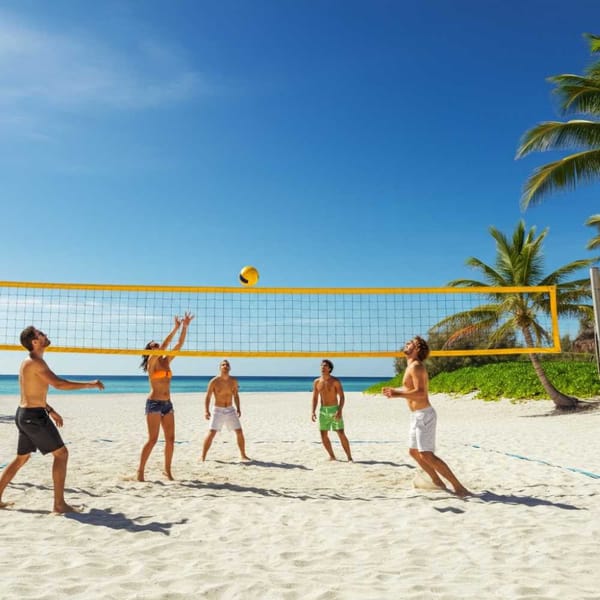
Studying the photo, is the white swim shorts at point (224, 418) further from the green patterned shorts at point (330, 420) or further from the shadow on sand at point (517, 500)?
the shadow on sand at point (517, 500)

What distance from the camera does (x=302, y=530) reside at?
4.35 m

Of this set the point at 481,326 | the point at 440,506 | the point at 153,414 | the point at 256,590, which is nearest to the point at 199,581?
the point at 256,590

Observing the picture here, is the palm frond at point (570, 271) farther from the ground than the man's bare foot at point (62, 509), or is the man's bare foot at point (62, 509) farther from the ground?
the palm frond at point (570, 271)

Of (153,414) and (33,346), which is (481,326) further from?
(33,346)

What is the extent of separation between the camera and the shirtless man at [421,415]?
5285mm

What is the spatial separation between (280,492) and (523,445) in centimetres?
574

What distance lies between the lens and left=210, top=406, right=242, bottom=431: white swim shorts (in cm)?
740

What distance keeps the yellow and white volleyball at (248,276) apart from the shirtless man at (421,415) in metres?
2.87

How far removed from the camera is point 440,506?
4.99 metres

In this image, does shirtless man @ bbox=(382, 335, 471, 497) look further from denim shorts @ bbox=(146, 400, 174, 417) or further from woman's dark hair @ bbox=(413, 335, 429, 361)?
denim shorts @ bbox=(146, 400, 174, 417)

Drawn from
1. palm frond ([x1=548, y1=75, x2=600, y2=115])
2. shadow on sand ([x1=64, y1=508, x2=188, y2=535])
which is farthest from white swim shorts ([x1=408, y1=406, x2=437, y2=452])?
palm frond ([x1=548, y1=75, x2=600, y2=115])

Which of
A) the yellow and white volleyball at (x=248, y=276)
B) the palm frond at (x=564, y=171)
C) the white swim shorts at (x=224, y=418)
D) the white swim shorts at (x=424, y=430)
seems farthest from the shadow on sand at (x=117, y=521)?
the palm frond at (x=564, y=171)

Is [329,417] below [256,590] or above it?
above

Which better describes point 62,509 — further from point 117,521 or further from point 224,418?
point 224,418
